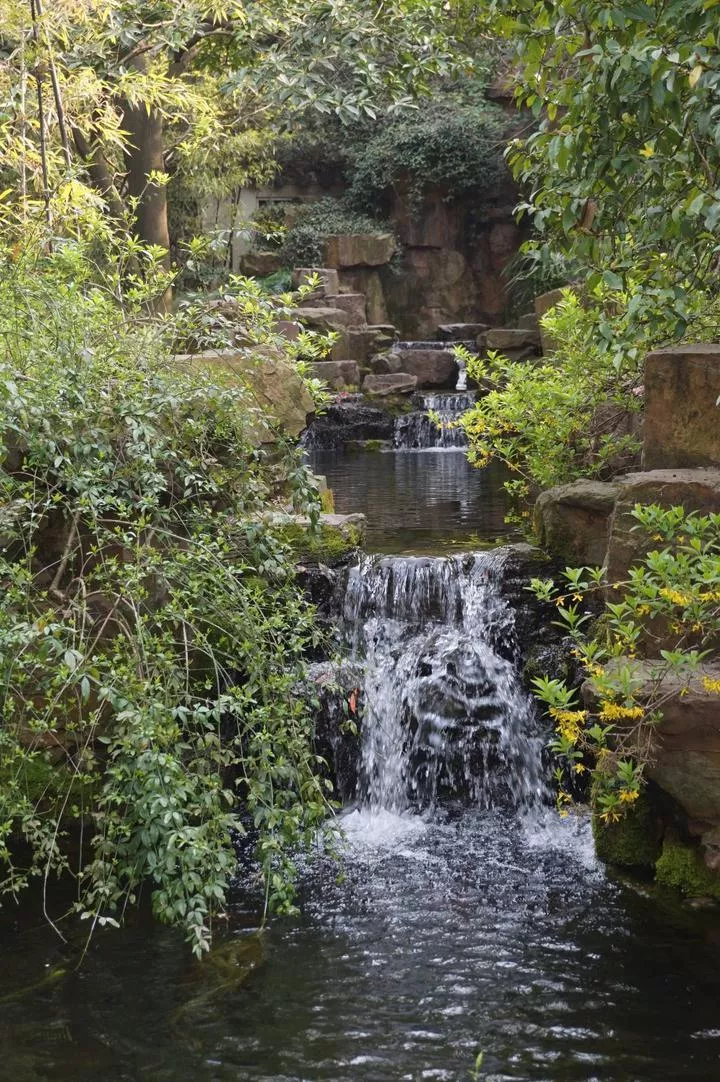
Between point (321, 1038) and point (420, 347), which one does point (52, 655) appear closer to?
point (321, 1038)

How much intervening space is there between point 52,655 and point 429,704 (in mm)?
2760

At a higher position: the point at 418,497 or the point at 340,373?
the point at 340,373

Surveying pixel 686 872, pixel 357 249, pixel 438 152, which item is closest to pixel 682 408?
pixel 686 872

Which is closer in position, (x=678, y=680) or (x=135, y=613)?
(x=135, y=613)

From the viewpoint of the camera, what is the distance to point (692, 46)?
400 centimetres

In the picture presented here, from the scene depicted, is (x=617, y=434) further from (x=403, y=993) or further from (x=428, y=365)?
(x=428, y=365)

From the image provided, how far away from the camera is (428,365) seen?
1938 centimetres

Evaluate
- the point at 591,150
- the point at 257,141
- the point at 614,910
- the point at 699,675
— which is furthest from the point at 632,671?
the point at 257,141

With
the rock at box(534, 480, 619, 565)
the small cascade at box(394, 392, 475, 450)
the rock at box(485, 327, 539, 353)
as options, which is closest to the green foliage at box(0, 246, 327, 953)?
the rock at box(534, 480, 619, 565)

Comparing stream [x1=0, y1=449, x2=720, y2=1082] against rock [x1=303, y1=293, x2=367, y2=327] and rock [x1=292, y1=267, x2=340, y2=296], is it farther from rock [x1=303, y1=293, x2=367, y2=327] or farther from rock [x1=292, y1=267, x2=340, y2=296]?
rock [x1=292, y1=267, x2=340, y2=296]

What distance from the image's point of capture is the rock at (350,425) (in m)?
17.2

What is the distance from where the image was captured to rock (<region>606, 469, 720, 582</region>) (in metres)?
5.57

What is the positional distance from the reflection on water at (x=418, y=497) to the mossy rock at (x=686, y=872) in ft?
10.9

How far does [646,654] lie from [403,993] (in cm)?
200
